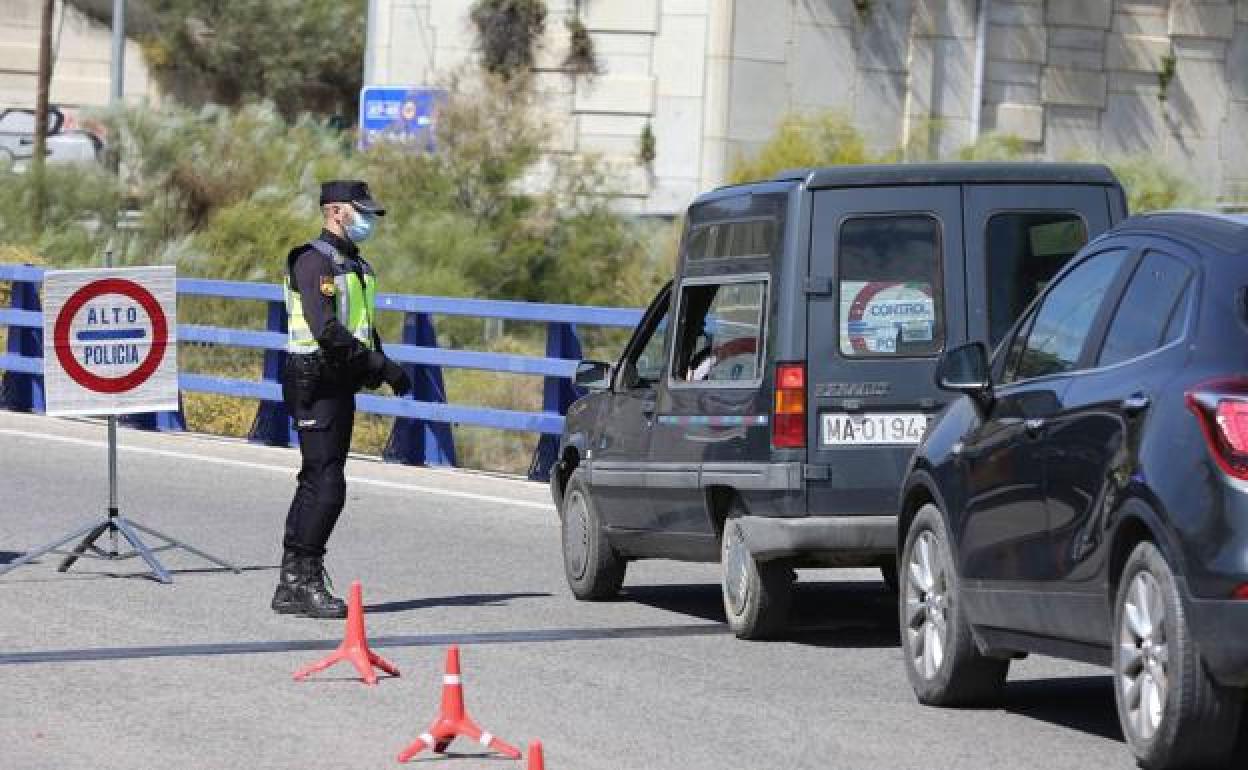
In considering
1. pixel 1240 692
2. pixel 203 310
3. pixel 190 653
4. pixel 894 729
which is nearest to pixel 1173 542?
pixel 1240 692

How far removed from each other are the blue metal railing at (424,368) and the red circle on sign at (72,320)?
4.63 m

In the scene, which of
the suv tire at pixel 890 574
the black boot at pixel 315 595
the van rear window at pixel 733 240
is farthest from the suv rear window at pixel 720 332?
the black boot at pixel 315 595

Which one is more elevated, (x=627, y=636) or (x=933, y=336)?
(x=933, y=336)

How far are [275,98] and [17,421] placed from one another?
45766 mm

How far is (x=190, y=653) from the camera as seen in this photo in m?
10.7

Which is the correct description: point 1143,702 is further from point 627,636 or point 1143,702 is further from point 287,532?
point 287,532

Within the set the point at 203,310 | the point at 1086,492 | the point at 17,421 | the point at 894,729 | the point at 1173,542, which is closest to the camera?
the point at 1173,542

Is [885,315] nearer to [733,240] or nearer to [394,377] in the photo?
[733,240]

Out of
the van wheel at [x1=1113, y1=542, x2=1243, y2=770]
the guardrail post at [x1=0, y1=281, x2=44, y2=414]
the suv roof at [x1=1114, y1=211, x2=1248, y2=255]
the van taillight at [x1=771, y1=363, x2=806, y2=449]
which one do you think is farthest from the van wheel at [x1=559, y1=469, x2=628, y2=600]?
the guardrail post at [x1=0, y1=281, x2=44, y2=414]

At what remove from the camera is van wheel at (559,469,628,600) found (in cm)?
1285

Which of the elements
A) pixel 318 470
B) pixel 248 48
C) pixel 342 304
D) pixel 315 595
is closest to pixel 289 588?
pixel 315 595

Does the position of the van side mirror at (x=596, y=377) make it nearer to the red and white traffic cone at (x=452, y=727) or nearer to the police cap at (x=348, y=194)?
the police cap at (x=348, y=194)

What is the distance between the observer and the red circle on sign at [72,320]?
1341 centimetres

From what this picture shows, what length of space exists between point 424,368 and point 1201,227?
12.0 meters
